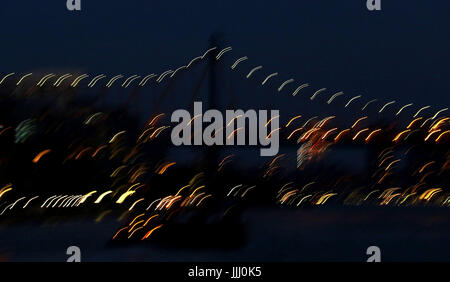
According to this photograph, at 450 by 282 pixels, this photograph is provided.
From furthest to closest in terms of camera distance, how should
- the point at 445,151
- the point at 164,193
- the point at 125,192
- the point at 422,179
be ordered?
the point at 445,151 → the point at 422,179 → the point at 164,193 → the point at 125,192

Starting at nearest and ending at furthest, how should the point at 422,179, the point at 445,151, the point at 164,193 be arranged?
the point at 164,193 → the point at 422,179 → the point at 445,151

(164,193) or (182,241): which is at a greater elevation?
(164,193)

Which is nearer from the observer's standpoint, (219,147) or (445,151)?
(219,147)

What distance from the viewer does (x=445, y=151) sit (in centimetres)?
883

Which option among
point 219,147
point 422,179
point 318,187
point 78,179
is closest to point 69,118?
point 78,179

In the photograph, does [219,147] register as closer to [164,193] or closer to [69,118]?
[164,193]

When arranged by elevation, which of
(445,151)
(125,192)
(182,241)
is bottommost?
(182,241)

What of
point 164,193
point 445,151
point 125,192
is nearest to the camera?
point 125,192

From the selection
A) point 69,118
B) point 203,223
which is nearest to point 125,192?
point 203,223

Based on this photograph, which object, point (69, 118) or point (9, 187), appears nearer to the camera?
point (9, 187)

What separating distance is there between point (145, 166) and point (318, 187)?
1.74m

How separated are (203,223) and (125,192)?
2.60 ft

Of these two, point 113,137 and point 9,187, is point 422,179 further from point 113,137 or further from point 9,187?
point 9,187

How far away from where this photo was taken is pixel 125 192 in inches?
279
